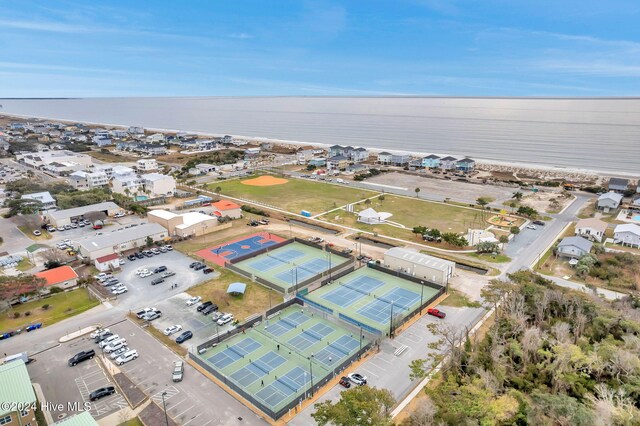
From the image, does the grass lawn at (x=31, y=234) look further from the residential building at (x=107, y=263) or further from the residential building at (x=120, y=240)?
the residential building at (x=107, y=263)

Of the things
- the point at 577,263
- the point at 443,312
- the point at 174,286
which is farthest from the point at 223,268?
the point at 577,263

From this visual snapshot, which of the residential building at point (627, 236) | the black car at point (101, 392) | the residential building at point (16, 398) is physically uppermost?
the residential building at point (627, 236)

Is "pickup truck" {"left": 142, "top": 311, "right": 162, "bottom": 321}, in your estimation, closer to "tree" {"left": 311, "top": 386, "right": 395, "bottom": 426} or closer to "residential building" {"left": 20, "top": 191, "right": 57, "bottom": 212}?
"tree" {"left": 311, "top": 386, "right": 395, "bottom": 426}

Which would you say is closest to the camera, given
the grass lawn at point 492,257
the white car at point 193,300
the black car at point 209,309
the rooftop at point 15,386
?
the rooftop at point 15,386

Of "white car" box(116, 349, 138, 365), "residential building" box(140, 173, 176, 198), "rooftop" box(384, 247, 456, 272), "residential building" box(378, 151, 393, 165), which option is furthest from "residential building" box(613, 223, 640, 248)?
"residential building" box(140, 173, 176, 198)

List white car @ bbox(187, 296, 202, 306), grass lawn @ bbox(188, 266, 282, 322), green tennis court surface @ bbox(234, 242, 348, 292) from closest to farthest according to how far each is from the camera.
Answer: grass lawn @ bbox(188, 266, 282, 322), white car @ bbox(187, 296, 202, 306), green tennis court surface @ bbox(234, 242, 348, 292)

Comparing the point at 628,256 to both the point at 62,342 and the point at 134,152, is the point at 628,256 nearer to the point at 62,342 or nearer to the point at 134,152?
the point at 62,342

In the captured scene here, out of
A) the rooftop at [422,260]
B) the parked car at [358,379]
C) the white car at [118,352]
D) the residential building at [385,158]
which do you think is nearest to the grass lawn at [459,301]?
the rooftop at [422,260]
